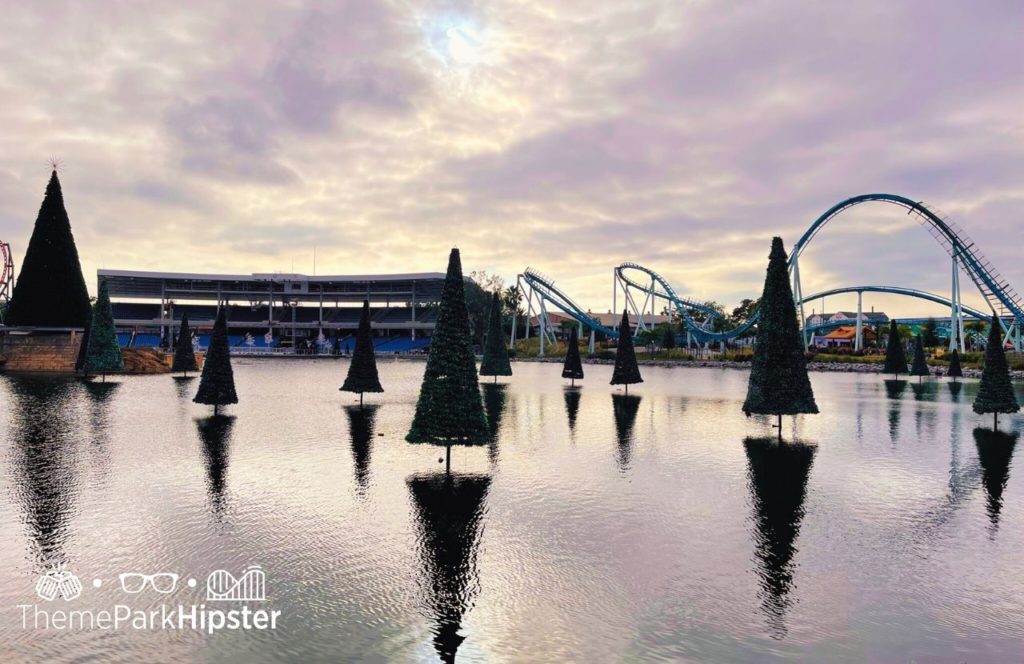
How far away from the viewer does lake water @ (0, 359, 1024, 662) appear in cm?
893

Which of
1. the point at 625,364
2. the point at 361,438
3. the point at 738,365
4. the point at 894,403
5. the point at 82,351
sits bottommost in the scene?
the point at 361,438

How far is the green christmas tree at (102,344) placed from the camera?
45375 millimetres

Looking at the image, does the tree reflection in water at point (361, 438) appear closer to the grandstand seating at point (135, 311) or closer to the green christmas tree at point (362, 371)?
the green christmas tree at point (362, 371)

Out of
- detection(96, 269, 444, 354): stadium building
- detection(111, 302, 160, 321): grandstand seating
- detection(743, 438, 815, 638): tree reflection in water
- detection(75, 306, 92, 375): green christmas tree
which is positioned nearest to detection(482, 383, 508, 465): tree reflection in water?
detection(743, 438, 815, 638): tree reflection in water

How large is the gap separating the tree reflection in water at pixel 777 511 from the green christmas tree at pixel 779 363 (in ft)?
5.98

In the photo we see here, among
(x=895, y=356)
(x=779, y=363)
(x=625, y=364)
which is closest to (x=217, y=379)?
(x=779, y=363)

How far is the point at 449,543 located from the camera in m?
12.6

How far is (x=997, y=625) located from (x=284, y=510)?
1378cm

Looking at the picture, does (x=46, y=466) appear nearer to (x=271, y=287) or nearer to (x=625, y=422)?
(x=625, y=422)

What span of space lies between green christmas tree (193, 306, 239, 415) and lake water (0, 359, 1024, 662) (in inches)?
136

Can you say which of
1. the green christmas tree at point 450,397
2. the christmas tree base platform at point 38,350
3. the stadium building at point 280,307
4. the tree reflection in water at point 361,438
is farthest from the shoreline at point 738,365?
the green christmas tree at point 450,397

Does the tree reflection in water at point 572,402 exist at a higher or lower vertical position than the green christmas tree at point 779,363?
lower

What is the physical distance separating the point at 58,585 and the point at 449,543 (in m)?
6.66

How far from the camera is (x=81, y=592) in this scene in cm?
1009
